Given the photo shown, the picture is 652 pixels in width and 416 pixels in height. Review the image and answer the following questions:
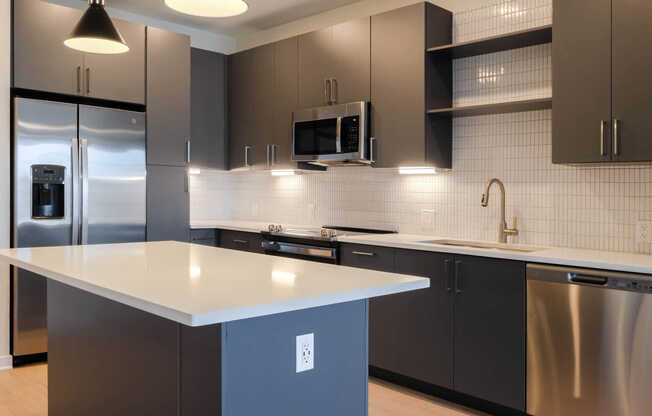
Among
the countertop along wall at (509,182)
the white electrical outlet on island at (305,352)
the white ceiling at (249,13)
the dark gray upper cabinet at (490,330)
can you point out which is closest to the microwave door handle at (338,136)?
the countertop along wall at (509,182)

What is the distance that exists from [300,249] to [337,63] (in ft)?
4.55

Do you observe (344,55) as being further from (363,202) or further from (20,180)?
(20,180)

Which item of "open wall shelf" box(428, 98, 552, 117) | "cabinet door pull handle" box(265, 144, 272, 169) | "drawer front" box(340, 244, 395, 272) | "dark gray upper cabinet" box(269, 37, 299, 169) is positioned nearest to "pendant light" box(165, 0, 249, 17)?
"open wall shelf" box(428, 98, 552, 117)

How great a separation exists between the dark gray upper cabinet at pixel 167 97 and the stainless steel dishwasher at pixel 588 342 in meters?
2.94

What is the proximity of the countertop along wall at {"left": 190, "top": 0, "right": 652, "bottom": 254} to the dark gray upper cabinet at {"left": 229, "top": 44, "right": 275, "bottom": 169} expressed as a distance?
83cm

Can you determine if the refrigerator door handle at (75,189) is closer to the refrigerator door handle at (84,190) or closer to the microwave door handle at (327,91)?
the refrigerator door handle at (84,190)

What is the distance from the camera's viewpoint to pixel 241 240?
4.62m

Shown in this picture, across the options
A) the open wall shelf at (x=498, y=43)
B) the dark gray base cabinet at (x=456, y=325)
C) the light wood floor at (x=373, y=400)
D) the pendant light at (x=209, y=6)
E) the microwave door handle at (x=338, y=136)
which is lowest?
the light wood floor at (x=373, y=400)

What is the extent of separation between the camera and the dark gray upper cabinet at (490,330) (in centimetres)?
281

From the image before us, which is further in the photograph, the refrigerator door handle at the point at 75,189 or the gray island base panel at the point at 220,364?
the refrigerator door handle at the point at 75,189

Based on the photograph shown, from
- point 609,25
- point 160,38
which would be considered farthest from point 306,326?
point 160,38

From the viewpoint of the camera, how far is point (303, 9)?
4758 millimetres

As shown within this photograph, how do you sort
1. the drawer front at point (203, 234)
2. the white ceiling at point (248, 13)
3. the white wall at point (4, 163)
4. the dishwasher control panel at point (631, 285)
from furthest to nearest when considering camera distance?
the drawer front at point (203, 234) → the white ceiling at point (248, 13) → the white wall at point (4, 163) → the dishwasher control panel at point (631, 285)

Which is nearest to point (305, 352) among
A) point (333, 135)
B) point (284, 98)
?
point (333, 135)
